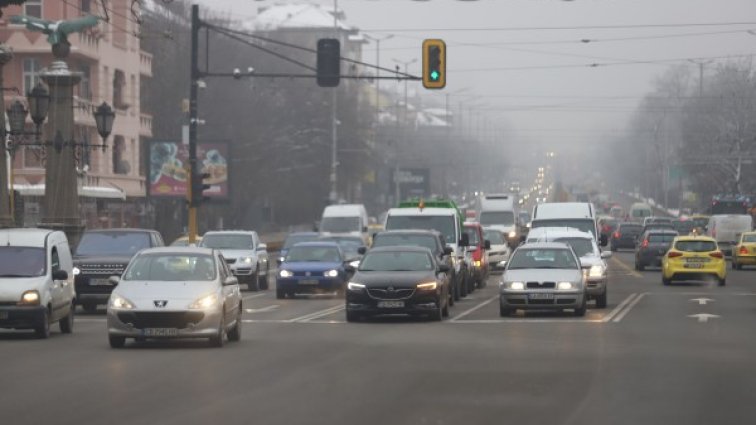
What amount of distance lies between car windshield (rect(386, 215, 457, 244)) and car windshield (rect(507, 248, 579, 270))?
972cm

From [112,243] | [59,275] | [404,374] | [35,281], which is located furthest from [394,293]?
[404,374]

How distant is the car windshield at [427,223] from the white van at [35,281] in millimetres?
16389

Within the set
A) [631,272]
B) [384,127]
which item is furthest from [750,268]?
[384,127]

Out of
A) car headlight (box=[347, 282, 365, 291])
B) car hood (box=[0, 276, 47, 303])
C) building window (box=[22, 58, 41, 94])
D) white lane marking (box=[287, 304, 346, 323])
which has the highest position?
building window (box=[22, 58, 41, 94])

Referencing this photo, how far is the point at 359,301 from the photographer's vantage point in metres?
29.1

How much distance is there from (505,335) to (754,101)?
93.9 meters

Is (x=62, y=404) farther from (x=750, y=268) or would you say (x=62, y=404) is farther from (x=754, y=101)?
(x=754, y=101)

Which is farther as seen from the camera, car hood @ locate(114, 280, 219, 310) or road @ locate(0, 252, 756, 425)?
car hood @ locate(114, 280, 219, 310)

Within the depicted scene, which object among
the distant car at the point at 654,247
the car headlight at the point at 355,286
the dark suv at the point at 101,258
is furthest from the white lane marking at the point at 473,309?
the distant car at the point at 654,247

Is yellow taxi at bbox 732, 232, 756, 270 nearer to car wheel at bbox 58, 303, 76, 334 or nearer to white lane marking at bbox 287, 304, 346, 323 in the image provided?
white lane marking at bbox 287, 304, 346, 323

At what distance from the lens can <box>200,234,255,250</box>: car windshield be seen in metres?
45.4

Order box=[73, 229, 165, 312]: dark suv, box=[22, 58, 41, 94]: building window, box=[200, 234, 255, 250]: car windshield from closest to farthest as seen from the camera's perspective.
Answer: box=[73, 229, 165, 312]: dark suv < box=[200, 234, 255, 250]: car windshield < box=[22, 58, 41, 94]: building window

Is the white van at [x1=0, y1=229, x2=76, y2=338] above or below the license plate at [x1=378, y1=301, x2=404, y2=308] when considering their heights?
above

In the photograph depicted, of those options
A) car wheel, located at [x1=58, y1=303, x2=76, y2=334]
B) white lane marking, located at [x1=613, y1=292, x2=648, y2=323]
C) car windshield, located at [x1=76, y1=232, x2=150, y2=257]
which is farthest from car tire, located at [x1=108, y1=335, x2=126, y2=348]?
car windshield, located at [x1=76, y1=232, x2=150, y2=257]
